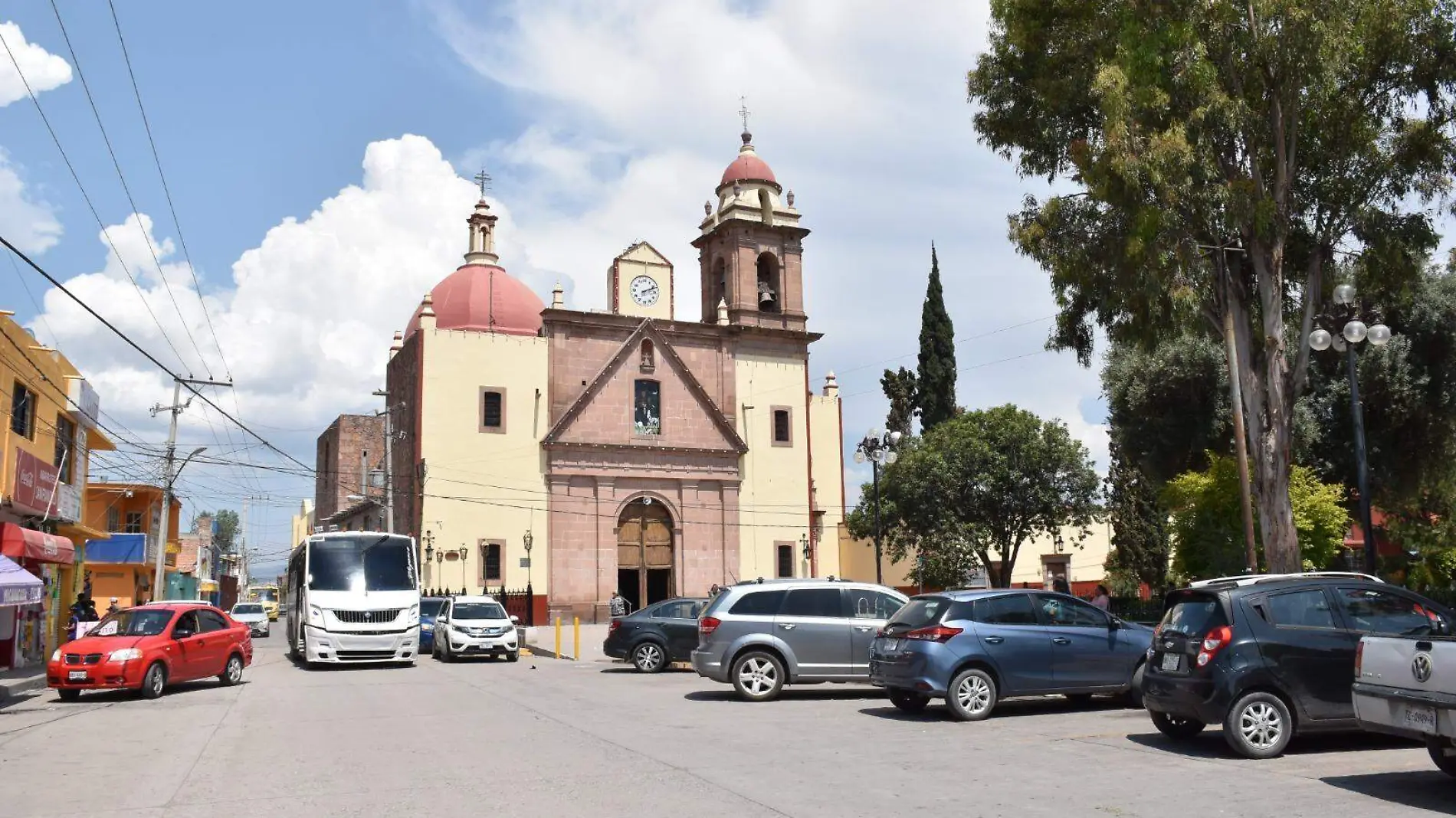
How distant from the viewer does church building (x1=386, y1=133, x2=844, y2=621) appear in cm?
4484

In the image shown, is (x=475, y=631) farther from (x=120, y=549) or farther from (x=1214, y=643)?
(x=120, y=549)

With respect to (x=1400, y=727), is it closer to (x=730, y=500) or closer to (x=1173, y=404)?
(x=1173, y=404)

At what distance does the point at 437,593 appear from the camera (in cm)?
4184

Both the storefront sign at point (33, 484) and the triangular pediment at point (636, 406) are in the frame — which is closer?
the storefront sign at point (33, 484)

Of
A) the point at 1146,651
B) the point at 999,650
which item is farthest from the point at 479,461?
the point at 1146,651

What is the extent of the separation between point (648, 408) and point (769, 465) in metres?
5.97

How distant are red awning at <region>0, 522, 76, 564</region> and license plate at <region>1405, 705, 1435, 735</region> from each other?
2237 cm

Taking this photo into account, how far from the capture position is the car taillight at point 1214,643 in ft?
34.2

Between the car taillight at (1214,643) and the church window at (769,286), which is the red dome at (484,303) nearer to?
the church window at (769,286)

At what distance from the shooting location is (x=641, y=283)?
164ft

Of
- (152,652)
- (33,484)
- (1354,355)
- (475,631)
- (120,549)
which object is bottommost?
(475,631)

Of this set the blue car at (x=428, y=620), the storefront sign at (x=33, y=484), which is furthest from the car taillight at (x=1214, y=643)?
the blue car at (x=428, y=620)

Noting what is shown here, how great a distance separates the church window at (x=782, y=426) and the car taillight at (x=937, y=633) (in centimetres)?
3715

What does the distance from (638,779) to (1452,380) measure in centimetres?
2604
